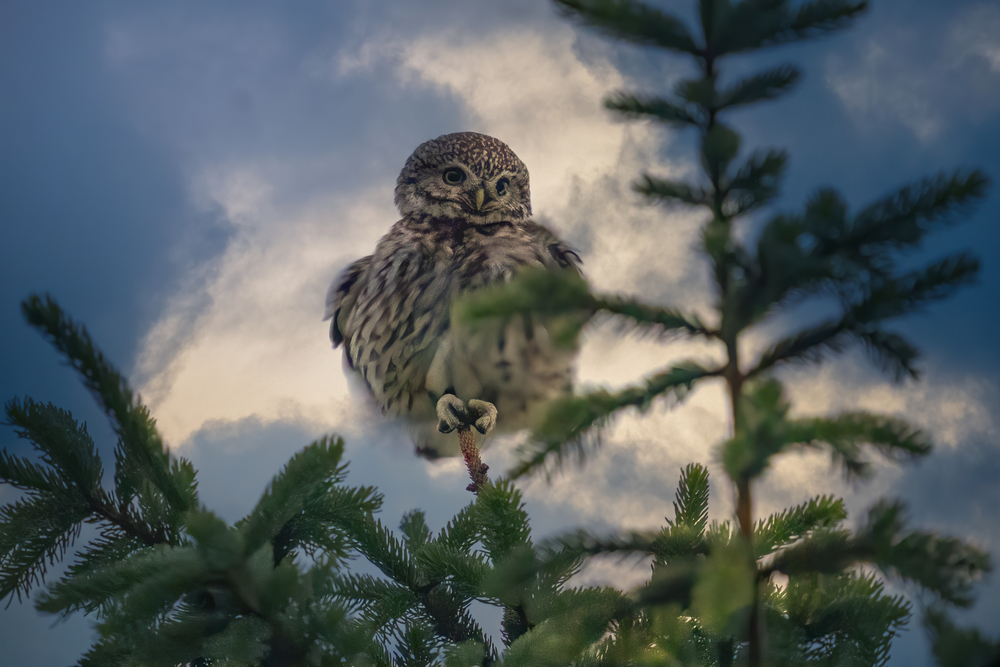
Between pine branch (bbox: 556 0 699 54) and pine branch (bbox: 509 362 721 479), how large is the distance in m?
0.37

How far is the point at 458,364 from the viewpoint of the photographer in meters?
2.41

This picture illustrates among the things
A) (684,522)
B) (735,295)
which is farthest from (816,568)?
(684,522)

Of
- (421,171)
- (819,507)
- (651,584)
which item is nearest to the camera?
(651,584)

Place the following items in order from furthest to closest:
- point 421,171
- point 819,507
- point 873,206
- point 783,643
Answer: point 421,171, point 819,507, point 783,643, point 873,206

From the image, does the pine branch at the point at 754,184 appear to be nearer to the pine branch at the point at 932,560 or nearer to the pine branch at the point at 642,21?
the pine branch at the point at 642,21

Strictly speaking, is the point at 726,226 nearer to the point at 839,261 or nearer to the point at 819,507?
the point at 839,261

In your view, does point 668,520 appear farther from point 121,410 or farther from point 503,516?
point 121,410

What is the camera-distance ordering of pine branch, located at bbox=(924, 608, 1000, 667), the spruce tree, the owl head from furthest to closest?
the owl head < the spruce tree < pine branch, located at bbox=(924, 608, 1000, 667)

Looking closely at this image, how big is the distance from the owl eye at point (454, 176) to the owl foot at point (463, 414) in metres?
1.10

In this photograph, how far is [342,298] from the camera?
126 inches

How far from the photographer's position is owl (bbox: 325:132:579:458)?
7.88 ft

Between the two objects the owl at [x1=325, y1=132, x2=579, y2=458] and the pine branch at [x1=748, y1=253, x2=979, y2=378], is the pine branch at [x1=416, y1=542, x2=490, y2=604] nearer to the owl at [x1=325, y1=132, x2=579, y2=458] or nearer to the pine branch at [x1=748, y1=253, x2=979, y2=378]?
the owl at [x1=325, y1=132, x2=579, y2=458]

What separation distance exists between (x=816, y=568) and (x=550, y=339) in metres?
0.39

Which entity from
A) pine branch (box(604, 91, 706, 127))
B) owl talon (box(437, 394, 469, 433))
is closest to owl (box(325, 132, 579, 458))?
owl talon (box(437, 394, 469, 433))
